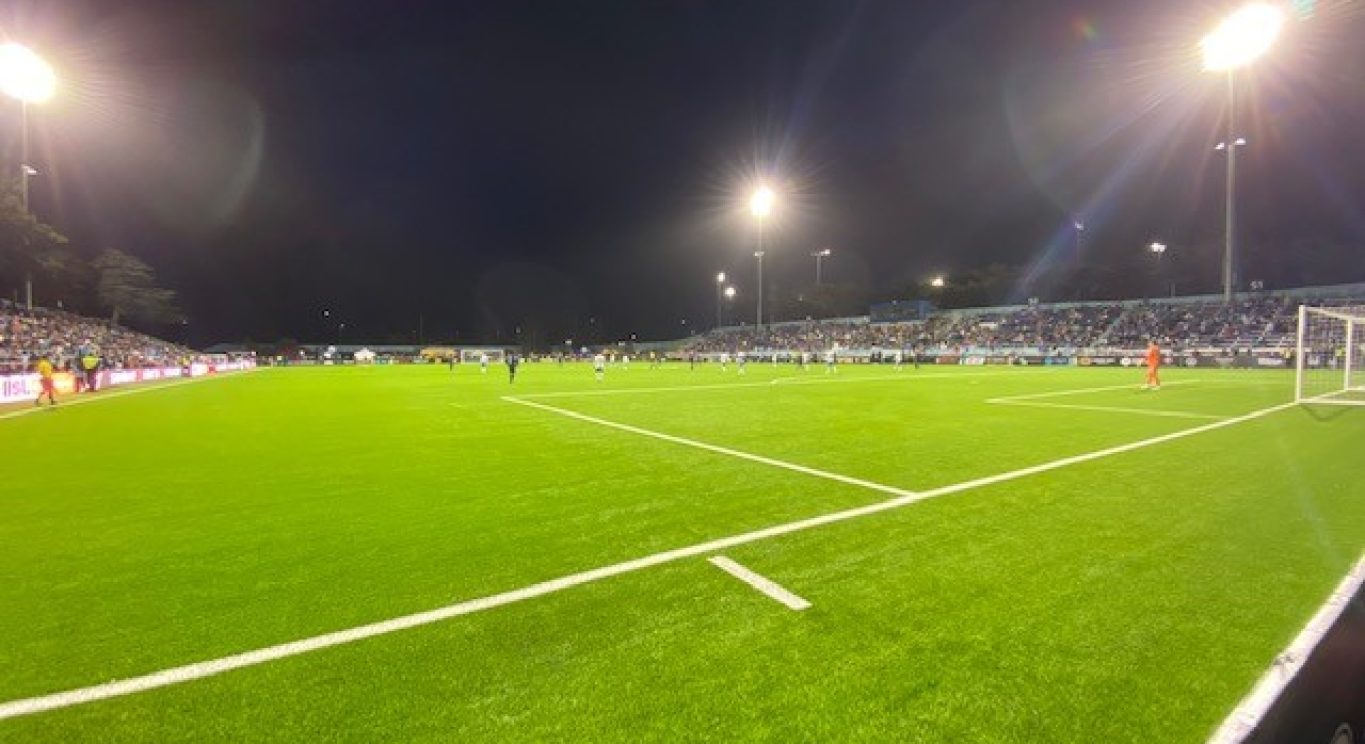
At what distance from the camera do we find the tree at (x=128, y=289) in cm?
7162

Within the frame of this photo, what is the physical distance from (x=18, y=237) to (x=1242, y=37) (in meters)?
76.5

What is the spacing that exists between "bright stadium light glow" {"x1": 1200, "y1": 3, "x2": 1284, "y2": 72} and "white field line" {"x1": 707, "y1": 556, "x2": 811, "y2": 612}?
34.4m

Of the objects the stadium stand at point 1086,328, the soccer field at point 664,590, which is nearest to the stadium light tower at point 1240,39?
the stadium stand at point 1086,328

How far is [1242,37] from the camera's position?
85.2 feet

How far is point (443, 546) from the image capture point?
4852 millimetres

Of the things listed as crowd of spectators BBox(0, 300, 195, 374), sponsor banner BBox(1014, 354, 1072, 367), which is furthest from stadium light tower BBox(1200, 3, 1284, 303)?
crowd of spectators BBox(0, 300, 195, 374)

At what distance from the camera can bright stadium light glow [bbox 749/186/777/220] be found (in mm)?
40250

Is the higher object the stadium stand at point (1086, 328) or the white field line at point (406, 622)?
the stadium stand at point (1086, 328)

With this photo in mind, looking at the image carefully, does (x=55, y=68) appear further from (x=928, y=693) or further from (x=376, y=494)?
(x=928, y=693)

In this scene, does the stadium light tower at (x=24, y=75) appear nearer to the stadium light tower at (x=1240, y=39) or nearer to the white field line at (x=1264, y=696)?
the white field line at (x=1264, y=696)

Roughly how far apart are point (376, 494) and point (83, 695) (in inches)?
160

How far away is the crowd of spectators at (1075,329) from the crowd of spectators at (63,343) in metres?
61.9

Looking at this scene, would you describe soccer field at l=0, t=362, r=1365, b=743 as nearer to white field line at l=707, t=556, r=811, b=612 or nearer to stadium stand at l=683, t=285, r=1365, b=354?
white field line at l=707, t=556, r=811, b=612

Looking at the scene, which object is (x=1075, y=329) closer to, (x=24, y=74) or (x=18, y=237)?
(x=24, y=74)
